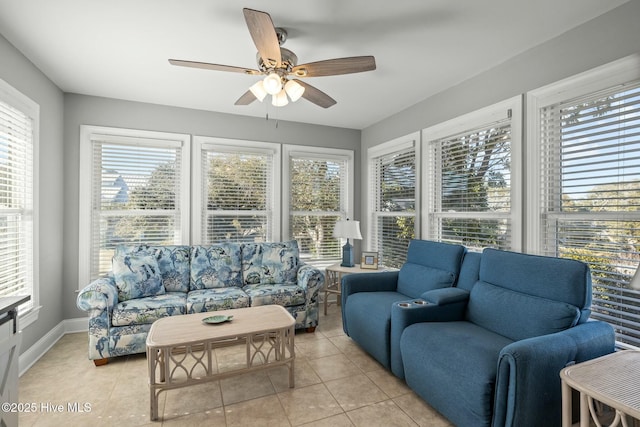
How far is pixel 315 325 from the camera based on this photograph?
345cm

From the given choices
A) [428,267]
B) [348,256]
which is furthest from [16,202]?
[428,267]

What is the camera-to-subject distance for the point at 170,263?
3406 mm

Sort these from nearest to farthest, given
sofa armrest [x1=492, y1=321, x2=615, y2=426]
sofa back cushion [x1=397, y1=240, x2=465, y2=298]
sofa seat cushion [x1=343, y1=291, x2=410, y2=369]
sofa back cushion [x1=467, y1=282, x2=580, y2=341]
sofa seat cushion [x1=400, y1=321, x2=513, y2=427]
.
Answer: sofa armrest [x1=492, y1=321, x2=615, y2=426] < sofa seat cushion [x1=400, y1=321, x2=513, y2=427] < sofa back cushion [x1=467, y1=282, x2=580, y2=341] < sofa seat cushion [x1=343, y1=291, x2=410, y2=369] < sofa back cushion [x1=397, y1=240, x2=465, y2=298]

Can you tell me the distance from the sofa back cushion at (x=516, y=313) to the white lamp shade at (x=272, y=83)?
2099 mm

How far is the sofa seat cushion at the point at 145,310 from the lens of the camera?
2723mm

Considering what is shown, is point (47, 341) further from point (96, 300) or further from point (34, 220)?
point (34, 220)

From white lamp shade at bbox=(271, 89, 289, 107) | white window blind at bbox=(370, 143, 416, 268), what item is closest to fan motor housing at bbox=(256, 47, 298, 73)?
white lamp shade at bbox=(271, 89, 289, 107)

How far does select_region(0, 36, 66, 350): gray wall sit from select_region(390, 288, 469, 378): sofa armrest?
3.04m

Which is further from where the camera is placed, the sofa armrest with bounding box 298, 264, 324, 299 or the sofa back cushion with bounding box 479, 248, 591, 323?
the sofa armrest with bounding box 298, 264, 324, 299

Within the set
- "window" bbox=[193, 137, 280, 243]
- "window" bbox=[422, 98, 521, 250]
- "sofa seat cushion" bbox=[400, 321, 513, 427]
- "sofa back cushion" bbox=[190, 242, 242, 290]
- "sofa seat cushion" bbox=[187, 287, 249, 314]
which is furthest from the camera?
"window" bbox=[193, 137, 280, 243]

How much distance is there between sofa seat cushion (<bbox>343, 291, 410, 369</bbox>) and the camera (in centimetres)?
254

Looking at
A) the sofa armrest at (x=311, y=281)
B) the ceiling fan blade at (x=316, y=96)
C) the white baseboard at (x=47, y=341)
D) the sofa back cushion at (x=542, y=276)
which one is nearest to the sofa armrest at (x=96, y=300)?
the white baseboard at (x=47, y=341)

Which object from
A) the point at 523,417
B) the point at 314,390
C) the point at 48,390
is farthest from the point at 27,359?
the point at 523,417

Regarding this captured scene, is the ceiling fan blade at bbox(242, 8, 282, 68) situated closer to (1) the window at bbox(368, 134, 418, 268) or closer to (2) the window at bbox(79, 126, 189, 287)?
(1) the window at bbox(368, 134, 418, 268)
